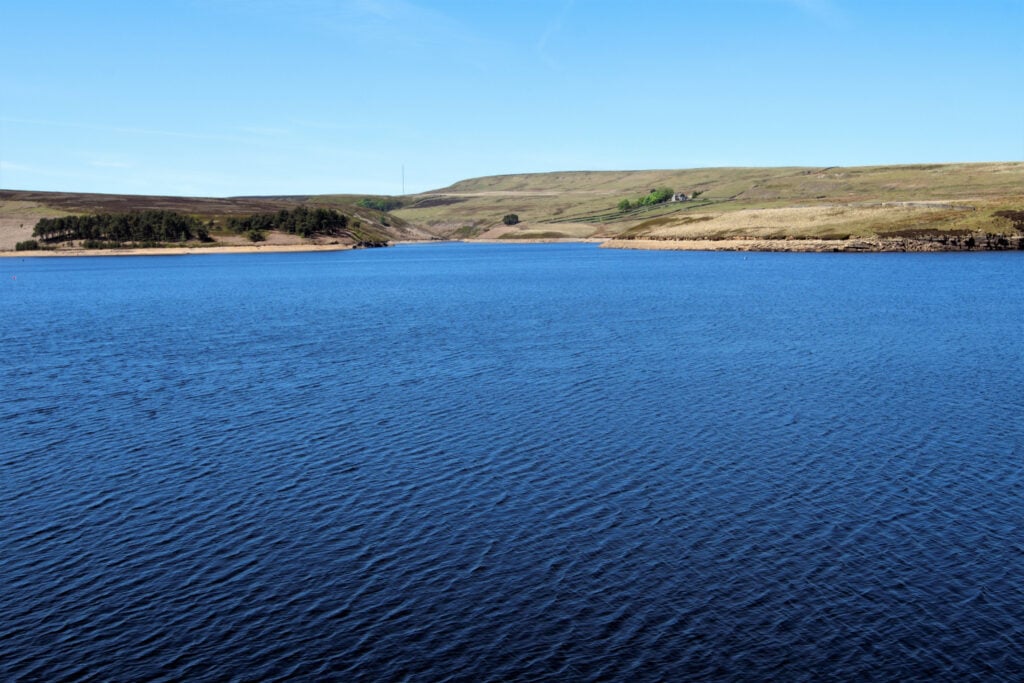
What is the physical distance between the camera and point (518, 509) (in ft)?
102

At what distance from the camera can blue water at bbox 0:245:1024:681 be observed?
832 inches

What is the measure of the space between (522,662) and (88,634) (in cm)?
1125

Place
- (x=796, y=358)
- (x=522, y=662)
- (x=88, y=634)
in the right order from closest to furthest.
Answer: (x=522, y=662) < (x=88, y=634) < (x=796, y=358)

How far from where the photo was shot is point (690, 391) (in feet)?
165

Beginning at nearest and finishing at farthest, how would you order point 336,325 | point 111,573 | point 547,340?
point 111,573
point 547,340
point 336,325

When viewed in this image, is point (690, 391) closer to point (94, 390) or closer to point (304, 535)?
point (304, 535)

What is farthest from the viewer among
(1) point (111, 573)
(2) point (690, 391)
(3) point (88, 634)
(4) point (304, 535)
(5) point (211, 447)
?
(2) point (690, 391)

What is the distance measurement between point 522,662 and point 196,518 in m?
15.2

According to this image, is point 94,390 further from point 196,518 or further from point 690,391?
point 690,391

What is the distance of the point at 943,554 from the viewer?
26.5 metres

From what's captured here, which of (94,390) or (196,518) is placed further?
(94,390)

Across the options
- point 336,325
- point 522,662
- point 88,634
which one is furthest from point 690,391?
point 336,325

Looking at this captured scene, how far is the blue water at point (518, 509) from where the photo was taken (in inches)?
832

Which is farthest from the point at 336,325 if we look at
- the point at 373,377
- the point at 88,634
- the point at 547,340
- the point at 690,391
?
the point at 88,634
